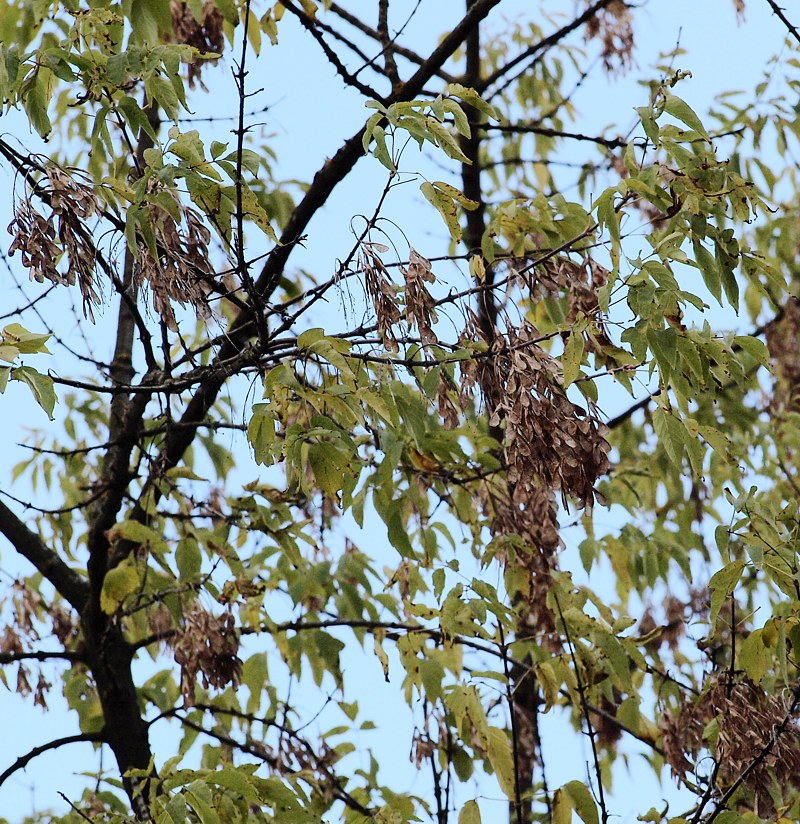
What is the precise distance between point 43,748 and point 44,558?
0.57 metres

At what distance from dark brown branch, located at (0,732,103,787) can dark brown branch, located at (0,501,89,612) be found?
39cm

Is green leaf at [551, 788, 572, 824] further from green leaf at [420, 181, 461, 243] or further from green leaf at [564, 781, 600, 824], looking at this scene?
green leaf at [420, 181, 461, 243]

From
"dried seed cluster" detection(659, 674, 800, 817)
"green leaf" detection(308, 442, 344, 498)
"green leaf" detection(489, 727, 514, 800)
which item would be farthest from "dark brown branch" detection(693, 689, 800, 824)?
"green leaf" detection(308, 442, 344, 498)

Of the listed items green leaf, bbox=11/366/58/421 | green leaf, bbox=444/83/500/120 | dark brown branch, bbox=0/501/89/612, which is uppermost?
dark brown branch, bbox=0/501/89/612

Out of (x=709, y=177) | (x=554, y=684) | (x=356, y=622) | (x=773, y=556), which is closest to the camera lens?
(x=773, y=556)

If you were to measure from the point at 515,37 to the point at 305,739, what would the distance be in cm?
334

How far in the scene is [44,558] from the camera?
128 inches

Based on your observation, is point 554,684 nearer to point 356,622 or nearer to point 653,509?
point 356,622

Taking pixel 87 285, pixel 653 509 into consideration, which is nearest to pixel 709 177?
pixel 87 285

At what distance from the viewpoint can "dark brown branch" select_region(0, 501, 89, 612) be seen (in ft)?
10.5

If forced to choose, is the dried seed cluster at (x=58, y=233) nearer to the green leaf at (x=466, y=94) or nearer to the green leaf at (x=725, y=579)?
the green leaf at (x=466, y=94)

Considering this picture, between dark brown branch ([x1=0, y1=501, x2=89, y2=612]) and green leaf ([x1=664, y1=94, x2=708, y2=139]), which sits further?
dark brown branch ([x1=0, y1=501, x2=89, y2=612])

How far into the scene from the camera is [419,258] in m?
1.92

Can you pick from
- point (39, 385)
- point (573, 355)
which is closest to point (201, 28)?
point (39, 385)
